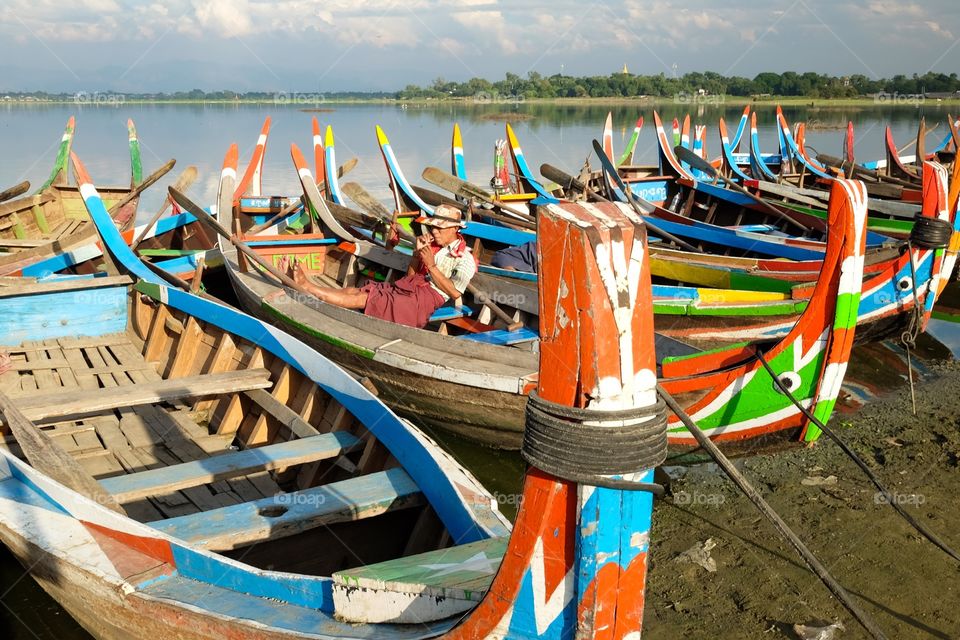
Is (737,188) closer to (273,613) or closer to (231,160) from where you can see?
(231,160)

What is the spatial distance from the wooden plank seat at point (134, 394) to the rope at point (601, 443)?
10.5ft

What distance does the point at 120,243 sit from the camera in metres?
6.93

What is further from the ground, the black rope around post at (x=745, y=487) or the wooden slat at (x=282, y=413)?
the black rope around post at (x=745, y=487)

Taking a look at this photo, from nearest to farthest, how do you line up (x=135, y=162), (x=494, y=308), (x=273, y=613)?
1. (x=273, y=613)
2. (x=494, y=308)
3. (x=135, y=162)

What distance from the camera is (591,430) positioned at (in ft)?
6.40

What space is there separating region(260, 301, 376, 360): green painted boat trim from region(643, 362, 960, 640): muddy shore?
2.22m

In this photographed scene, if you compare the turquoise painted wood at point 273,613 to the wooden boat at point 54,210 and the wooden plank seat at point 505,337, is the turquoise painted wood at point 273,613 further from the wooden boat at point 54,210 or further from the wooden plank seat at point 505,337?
the wooden boat at point 54,210

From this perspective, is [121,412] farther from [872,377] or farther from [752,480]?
[872,377]

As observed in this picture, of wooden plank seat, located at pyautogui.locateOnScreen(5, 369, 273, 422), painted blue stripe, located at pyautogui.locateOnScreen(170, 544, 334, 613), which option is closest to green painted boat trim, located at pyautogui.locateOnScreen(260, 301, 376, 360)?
wooden plank seat, located at pyautogui.locateOnScreen(5, 369, 273, 422)

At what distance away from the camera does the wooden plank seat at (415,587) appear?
8.03 feet

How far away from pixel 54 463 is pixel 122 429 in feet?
4.62

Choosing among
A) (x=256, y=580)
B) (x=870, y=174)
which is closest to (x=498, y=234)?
(x=256, y=580)

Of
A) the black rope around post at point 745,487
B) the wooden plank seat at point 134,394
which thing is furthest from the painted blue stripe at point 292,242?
the black rope around post at point 745,487

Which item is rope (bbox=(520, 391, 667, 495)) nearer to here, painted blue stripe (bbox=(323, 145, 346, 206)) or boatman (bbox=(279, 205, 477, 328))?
boatman (bbox=(279, 205, 477, 328))
